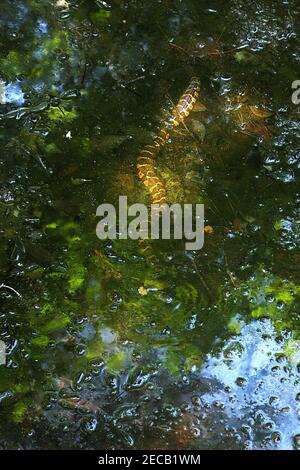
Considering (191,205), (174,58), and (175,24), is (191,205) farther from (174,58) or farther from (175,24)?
(175,24)

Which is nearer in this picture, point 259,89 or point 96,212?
point 96,212

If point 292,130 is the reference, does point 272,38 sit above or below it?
above

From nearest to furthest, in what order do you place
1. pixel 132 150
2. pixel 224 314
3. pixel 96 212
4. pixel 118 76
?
pixel 224 314, pixel 96 212, pixel 132 150, pixel 118 76

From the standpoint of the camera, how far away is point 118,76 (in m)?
4.88

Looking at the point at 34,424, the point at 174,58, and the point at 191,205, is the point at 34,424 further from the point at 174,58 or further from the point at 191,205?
the point at 174,58

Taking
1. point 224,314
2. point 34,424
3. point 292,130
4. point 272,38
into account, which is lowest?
point 34,424

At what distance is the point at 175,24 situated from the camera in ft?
17.5

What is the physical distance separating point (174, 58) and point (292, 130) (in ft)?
4.47

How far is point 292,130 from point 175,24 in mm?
1730

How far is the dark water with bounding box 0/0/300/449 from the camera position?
11.0ft

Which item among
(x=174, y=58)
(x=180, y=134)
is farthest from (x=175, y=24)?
(x=180, y=134)

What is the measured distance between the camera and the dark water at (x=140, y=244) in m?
3.34

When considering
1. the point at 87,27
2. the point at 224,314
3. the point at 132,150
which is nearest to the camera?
the point at 224,314

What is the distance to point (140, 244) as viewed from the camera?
3955mm
